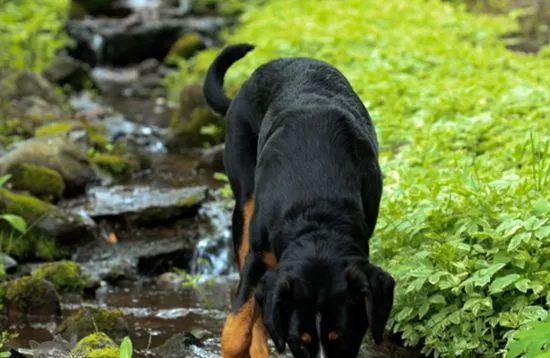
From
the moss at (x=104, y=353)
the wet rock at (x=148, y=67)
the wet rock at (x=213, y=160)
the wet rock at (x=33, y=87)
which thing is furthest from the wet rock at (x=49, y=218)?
the wet rock at (x=148, y=67)

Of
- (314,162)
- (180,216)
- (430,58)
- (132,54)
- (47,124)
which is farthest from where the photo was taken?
(132,54)

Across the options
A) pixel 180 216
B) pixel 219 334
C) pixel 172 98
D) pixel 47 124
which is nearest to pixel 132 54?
pixel 172 98

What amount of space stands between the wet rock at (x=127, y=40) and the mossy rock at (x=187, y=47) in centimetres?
90

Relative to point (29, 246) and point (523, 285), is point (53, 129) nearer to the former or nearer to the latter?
point (29, 246)

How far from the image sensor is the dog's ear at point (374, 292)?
423cm

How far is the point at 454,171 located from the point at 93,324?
2.35 meters

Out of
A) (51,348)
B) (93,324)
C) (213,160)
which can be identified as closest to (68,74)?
(213,160)

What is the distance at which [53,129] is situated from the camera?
11.3 meters

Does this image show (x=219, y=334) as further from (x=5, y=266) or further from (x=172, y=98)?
(x=172, y=98)

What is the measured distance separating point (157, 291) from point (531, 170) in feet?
9.48

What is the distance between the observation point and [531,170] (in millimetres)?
6246

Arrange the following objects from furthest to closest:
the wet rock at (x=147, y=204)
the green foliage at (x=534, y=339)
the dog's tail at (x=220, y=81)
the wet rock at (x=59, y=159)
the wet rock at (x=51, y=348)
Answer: the wet rock at (x=59, y=159) → the wet rock at (x=147, y=204) → the dog's tail at (x=220, y=81) → the wet rock at (x=51, y=348) → the green foliage at (x=534, y=339)

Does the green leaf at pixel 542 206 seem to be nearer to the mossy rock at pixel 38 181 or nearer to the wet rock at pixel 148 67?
the mossy rock at pixel 38 181

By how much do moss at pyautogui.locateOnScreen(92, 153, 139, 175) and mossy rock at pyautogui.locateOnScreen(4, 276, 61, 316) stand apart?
396cm
